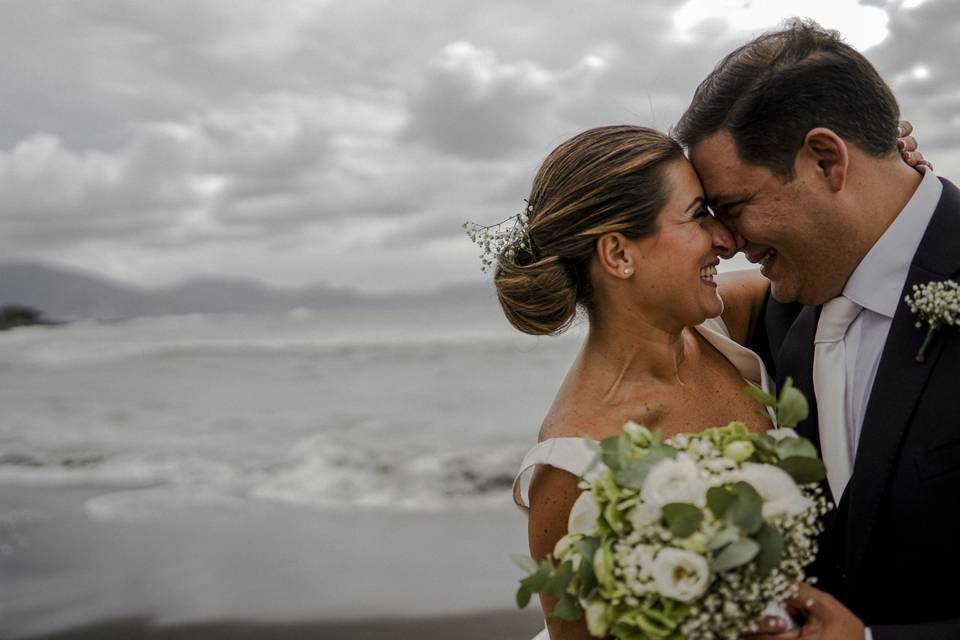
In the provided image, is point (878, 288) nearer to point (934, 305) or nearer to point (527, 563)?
point (934, 305)

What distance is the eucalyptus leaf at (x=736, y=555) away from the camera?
74.7 inches

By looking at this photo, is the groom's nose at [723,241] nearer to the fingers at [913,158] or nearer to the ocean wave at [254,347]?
the fingers at [913,158]

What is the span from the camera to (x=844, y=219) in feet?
9.95

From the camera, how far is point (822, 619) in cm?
231

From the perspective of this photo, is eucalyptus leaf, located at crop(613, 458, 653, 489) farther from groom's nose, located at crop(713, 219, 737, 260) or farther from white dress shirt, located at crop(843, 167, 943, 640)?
groom's nose, located at crop(713, 219, 737, 260)

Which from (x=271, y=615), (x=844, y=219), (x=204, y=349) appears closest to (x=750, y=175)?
(x=844, y=219)

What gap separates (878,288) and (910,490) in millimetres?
759

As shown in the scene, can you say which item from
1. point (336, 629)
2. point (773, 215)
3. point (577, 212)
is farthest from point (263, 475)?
point (773, 215)

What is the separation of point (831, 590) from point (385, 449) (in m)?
9.98

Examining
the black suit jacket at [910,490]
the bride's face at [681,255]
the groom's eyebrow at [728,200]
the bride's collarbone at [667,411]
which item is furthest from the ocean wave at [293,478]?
the black suit jacket at [910,490]

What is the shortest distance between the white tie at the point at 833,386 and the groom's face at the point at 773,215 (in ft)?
0.32

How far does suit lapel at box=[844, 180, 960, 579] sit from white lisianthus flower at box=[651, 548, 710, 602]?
1.05 meters

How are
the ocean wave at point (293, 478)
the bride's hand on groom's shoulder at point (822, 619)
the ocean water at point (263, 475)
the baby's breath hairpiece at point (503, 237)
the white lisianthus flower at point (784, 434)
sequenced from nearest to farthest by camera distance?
the white lisianthus flower at point (784, 434) < the bride's hand on groom's shoulder at point (822, 619) < the baby's breath hairpiece at point (503, 237) < the ocean water at point (263, 475) < the ocean wave at point (293, 478)

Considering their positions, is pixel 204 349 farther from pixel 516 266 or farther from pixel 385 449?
pixel 516 266
